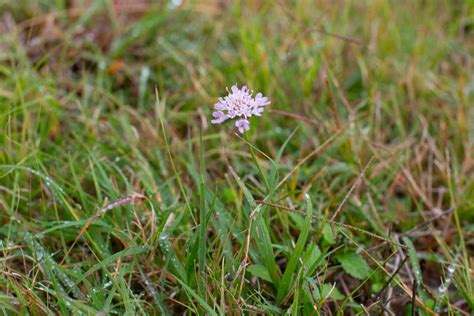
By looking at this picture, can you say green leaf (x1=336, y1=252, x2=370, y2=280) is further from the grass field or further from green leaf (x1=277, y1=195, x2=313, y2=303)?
green leaf (x1=277, y1=195, x2=313, y2=303)

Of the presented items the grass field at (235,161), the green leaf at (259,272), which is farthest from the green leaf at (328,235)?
the green leaf at (259,272)

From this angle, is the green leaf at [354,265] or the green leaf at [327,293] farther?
the green leaf at [354,265]

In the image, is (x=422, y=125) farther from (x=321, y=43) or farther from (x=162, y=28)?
(x=162, y=28)

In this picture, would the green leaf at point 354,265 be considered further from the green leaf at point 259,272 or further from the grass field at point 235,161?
the green leaf at point 259,272

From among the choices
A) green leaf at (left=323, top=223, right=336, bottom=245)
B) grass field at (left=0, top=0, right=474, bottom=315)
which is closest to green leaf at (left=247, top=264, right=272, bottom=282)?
grass field at (left=0, top=0, right=474, bottom=315)

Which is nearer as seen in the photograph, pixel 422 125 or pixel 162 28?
pixel 422 125

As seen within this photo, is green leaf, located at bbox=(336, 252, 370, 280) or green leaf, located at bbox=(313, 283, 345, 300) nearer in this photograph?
green leaf, located at bbox=(313, 283, 345, 300)

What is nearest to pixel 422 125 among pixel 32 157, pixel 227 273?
pixel 227 273

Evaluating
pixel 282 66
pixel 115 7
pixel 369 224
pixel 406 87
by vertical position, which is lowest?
pixel 369 224
